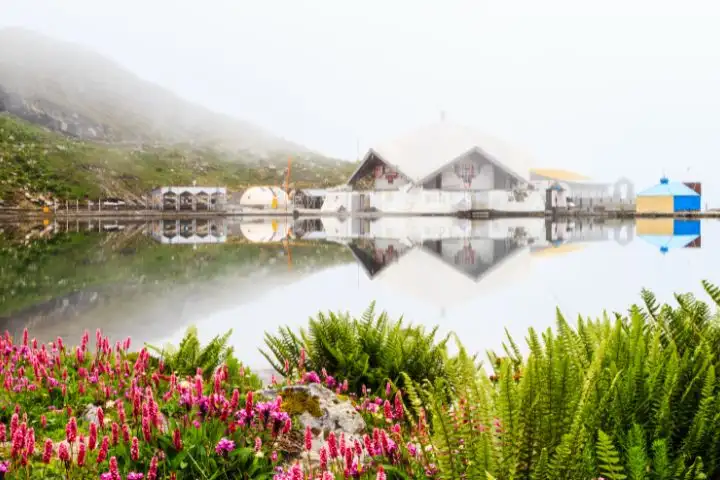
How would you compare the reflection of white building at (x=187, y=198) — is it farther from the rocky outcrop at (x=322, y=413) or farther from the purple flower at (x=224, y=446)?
the purple flower at (x=224, y=446)

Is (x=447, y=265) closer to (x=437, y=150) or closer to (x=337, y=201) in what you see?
(x=437, y=150)

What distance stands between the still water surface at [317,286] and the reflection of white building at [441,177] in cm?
3943

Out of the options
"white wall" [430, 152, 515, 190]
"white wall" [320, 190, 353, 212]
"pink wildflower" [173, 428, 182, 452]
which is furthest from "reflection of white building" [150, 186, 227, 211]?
"pink wildflower" [173, 428, 182, 452]

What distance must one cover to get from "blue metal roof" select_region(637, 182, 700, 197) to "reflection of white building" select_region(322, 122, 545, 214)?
1051 cm

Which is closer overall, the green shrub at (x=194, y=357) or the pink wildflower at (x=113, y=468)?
the pink wildflower at (x=113, y=468)

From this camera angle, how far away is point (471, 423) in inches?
135

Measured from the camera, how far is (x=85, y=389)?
230 inches

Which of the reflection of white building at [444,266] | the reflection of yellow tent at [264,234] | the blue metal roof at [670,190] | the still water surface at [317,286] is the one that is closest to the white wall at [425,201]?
the blue metal roof at [670,190]

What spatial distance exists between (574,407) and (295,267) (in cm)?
1714

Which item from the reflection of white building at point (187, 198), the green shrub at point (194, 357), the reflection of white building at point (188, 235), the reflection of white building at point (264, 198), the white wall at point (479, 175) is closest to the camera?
the green shrub at point (194, 357)


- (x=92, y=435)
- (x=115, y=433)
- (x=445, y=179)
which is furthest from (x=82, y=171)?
(x=92, y=435)

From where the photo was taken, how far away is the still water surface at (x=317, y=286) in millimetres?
10469

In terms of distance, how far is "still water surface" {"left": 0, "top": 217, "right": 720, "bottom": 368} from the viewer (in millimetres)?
10469

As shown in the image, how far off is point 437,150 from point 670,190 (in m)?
23.2
